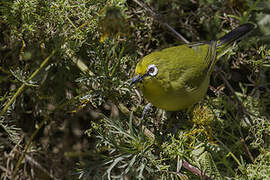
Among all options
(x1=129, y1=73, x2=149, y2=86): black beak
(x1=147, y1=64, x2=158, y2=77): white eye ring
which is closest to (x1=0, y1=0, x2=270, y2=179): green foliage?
(x1=129, y1=73, x2=149, y2=86): black beak

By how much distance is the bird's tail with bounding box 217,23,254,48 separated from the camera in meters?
2.93

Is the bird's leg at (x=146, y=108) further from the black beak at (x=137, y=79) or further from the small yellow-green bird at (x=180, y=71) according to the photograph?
the black beak at (x=137, y=79)

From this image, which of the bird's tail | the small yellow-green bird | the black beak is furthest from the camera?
the bird's tail

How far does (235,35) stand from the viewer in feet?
9.80

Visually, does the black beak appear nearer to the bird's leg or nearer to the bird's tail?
the bird's leg

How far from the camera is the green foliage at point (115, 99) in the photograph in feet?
6.95

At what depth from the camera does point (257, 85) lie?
308cm

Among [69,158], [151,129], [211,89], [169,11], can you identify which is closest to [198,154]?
[151,129]

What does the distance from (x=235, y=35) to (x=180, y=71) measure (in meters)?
0.76

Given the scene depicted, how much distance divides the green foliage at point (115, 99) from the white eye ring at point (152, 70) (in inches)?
8.0

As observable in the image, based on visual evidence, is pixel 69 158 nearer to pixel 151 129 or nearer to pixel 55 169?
pixel 55 169

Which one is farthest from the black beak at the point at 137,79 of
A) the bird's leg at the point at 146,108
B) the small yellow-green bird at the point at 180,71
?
the bird's leg at the point at 146,108

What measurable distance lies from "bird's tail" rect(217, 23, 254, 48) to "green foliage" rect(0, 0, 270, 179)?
7 centimetres

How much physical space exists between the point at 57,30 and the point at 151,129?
1.08 metres
